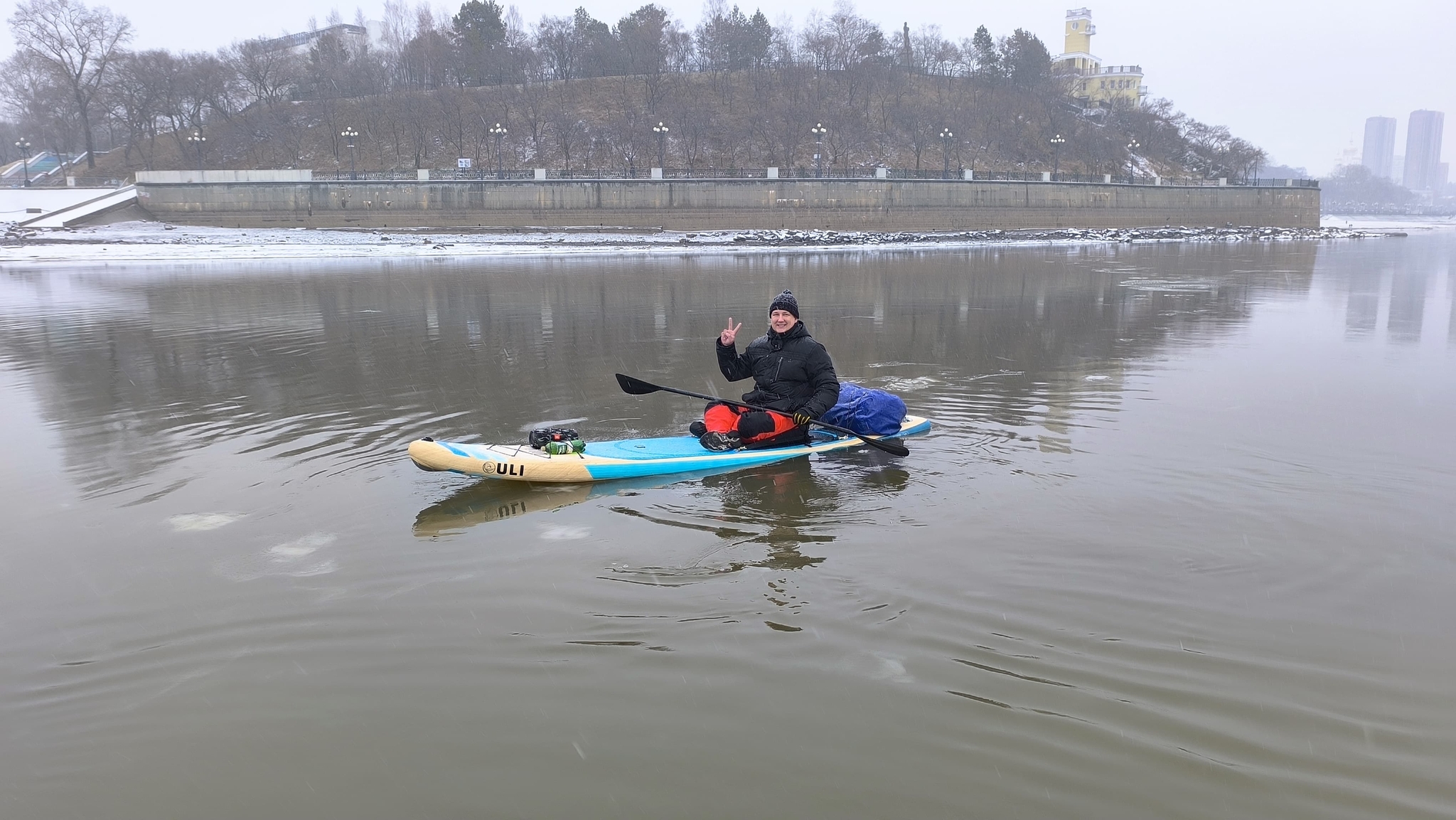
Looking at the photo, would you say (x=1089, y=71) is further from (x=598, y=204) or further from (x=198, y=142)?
(x=198, y=142)

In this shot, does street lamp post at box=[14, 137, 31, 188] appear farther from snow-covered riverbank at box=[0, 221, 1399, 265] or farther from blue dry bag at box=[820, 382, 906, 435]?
blue dry bag at box=[820, 382, 906, 435]

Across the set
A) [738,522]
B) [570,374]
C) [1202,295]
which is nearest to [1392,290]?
[1202,295]

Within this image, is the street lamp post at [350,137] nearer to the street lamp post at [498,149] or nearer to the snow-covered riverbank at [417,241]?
the street lamp post at [498,149]

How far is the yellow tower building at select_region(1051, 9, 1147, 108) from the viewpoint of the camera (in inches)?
4993

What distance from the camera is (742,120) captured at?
8256cm

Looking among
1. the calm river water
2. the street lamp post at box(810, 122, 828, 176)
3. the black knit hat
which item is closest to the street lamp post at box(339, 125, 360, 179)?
the street lamp post at box(810, 122, 828, 176)

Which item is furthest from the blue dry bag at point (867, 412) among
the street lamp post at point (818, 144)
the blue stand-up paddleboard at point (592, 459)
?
the street lamp post at point (818, 144)

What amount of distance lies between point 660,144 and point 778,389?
2742 inches

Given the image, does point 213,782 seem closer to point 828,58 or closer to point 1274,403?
point 1274,403

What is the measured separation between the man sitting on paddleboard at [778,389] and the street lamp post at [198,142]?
78.9 metres

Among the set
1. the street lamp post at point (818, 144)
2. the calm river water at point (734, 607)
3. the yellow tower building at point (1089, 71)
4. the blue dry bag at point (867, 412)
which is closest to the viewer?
the calm river water at point (734, 607)

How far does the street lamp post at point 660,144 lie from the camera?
74144 mm

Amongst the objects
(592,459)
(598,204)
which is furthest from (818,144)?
(592,459)

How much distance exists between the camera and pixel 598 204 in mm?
61469
